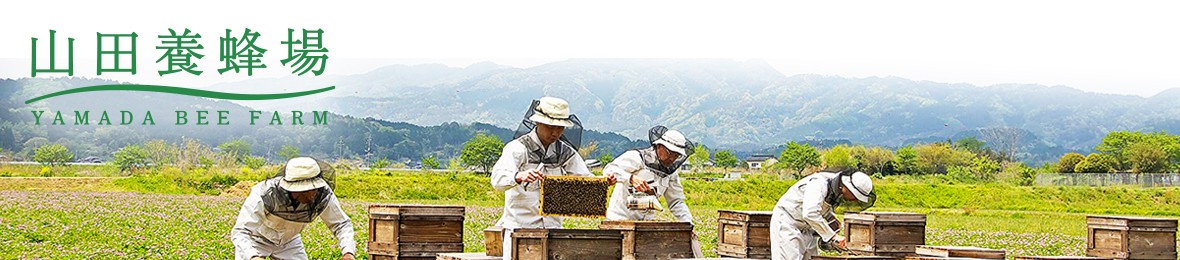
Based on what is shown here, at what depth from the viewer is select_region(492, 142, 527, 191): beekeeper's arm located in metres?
9.44

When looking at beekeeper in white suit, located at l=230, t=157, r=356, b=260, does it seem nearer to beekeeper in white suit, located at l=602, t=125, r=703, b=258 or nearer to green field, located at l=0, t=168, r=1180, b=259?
beekeeper in white suit, located at l=602, t=125, r=703, b=258

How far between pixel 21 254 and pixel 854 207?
1259 cm

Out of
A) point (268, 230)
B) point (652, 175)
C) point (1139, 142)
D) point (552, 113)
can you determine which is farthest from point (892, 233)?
point (1139, 142)

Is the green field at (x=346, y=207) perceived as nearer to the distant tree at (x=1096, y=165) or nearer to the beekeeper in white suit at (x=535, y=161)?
the beekeeper in white suit at (x=535, y=161)

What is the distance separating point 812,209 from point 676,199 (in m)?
2.61

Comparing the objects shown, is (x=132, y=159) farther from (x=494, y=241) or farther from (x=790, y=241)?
(x=790, y=241)

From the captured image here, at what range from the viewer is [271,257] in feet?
30.3

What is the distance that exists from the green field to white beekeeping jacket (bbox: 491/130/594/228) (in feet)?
26.9

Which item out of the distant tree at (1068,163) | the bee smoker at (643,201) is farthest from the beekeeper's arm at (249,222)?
the distant tree at (1068,163)

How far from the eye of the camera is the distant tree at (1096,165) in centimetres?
10225

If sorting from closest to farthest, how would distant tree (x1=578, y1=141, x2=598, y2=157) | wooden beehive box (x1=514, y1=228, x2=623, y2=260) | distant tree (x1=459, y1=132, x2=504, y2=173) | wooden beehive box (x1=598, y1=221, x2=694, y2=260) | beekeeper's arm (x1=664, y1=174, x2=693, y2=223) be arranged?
1. wooden beehive box (x1=514, y1=228, x2=623, y2=260)
2. wooden beehive box (x1=598, y1=221, x2=694, y2=260)
3. beekeeper's arm (x1=664, y1=174, x2=693, y2=223)
4. distant tree (x1=578, y1=141, x2=598, y2=157)
5. distant tree (x1=459, y1=132, x2=504, y2=173)

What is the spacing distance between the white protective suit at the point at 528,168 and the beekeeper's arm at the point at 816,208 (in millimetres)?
1859

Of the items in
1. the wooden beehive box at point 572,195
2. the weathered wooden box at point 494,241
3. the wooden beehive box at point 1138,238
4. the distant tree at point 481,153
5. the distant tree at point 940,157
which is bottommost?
the distant tree at point 940,157

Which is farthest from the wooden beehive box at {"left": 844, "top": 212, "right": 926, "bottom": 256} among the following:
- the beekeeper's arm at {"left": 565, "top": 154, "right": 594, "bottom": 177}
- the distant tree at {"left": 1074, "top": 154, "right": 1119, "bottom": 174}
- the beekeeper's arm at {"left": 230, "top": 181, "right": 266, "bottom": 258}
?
the distant tree at {"left": 1074, "top": 154, "right": 1119, "bottom": 174}
